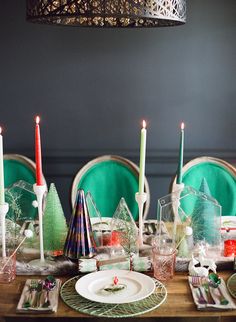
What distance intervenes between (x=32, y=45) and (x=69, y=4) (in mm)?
1896

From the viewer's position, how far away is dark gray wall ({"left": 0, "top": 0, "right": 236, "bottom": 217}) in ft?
10.7

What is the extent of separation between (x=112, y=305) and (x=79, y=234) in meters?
0.31

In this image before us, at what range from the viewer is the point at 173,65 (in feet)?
10.9

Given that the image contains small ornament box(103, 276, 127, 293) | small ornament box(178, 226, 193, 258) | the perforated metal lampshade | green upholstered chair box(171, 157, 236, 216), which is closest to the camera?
the perforated metal lampshade

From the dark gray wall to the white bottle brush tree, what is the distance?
1427 millimetres

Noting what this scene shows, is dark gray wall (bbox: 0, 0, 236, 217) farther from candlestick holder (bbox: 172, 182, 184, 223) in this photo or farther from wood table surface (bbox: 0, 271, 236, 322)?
wood table surface (bbox: 0, 271, 236, 322)

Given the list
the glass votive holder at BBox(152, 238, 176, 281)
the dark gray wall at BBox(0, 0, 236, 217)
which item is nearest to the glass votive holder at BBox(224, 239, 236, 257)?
the glass votive holder at BBox(152, 238, 176, 281)

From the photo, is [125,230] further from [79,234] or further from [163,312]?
[163,312]

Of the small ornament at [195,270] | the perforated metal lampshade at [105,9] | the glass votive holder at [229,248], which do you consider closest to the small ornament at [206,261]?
the small ornament at [195,270]

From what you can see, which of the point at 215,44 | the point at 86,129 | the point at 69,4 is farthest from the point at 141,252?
the point at 215,44

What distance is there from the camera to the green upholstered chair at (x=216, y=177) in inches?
110

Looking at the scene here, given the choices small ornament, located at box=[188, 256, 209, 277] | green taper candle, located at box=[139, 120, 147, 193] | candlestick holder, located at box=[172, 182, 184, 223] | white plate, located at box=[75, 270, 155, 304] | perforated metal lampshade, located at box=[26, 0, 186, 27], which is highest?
perforated metal lampshade, located at box=[26, 0, 186, 27]

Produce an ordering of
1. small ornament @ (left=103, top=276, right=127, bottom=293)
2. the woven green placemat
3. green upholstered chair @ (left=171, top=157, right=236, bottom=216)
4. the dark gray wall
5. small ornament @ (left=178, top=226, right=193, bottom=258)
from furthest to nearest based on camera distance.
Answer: the dark gray wall < green upholstered chair @ (left=171, top=157, right=236, bottom=216) < small ornament @ (left=178, top=226, right=193, bottom=258) < small ornament @ (left=103, top=276, right=127, bottom=293) < the woven green placemat

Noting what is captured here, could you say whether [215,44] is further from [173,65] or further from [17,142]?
[17,142]
